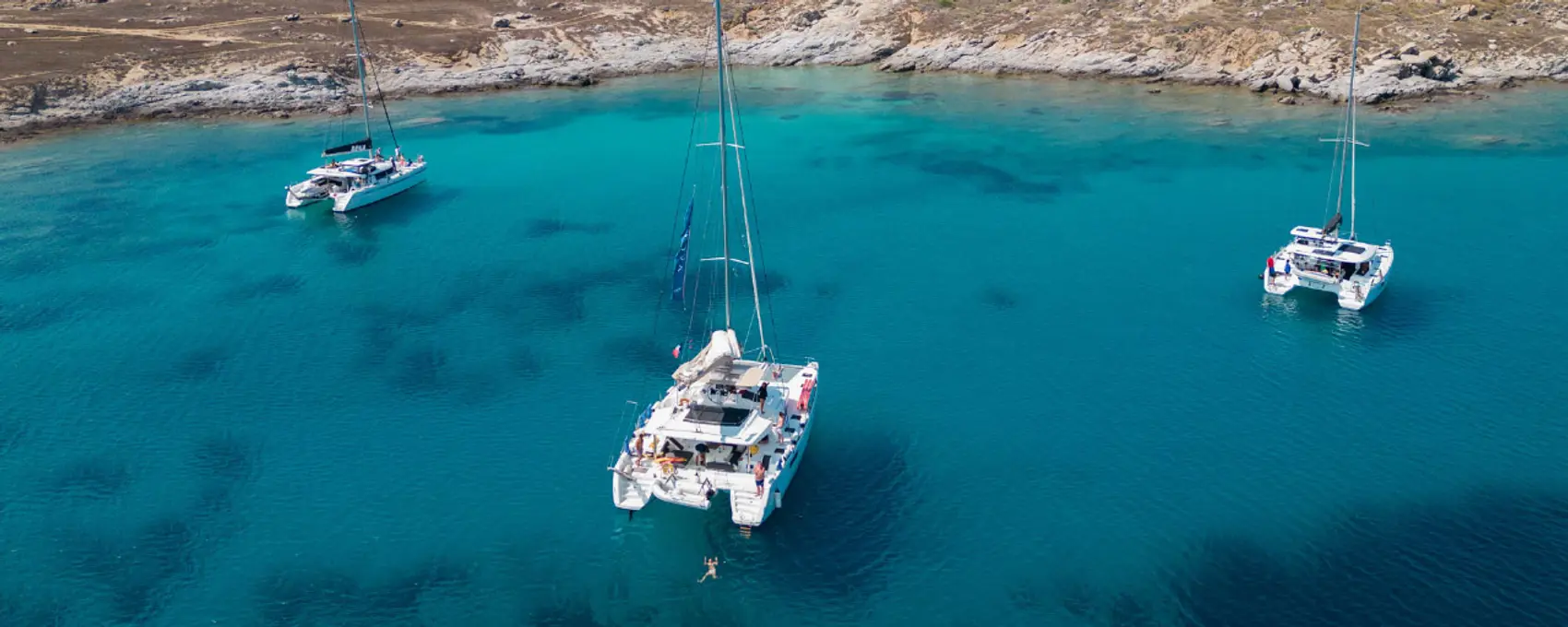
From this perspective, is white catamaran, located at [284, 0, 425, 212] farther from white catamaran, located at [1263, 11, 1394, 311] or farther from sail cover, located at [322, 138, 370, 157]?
white catamaran, located at [1263, 11, 1394, 311]

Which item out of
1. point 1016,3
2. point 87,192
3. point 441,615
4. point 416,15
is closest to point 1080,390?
point 441,615

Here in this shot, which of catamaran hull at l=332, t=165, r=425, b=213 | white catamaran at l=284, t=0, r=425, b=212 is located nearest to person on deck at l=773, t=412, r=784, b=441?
catamaran hull at l=332, t=165, r=425, b=213

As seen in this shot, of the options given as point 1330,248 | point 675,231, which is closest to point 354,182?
point 675,231

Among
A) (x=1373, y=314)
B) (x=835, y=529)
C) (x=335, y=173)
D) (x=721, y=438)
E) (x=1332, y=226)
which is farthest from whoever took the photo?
(x=335, y=173)

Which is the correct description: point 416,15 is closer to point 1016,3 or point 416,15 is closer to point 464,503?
point 1016,3

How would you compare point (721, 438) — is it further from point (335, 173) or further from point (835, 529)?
point (335, 173)
